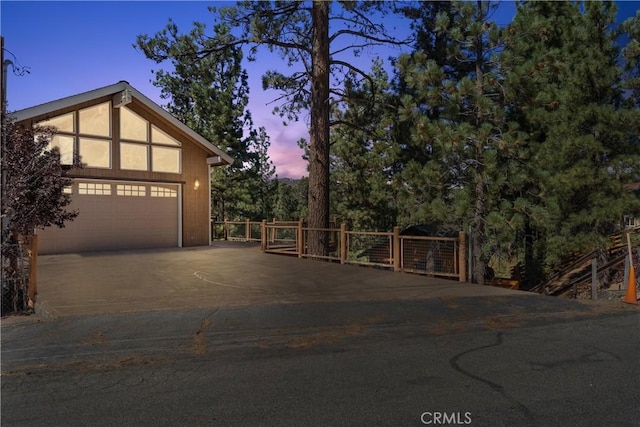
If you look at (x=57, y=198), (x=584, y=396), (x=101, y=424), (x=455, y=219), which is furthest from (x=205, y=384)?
(x=455, y=219)

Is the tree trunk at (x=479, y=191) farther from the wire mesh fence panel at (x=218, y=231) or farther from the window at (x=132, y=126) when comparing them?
the wire mesh fence panel at (x=218, y=231)

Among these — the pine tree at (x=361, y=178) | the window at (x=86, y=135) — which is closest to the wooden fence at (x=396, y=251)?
the pine tree at (x=361, y=178)

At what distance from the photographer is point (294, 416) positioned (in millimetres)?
3545

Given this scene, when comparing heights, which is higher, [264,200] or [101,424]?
[264,200]

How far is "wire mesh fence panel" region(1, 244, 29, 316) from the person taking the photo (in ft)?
23.7

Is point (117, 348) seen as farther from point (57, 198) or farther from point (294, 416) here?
point (57, 198)

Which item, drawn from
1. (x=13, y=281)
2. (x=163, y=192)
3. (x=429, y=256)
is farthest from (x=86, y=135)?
(x=429, y=256)

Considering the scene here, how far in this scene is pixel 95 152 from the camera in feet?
52.0

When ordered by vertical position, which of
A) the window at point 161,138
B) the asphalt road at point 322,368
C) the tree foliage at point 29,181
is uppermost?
the window at point 161,138

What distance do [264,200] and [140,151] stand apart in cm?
1675

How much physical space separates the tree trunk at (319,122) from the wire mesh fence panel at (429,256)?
426 centimetres

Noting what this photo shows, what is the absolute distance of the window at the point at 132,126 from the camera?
653 inches

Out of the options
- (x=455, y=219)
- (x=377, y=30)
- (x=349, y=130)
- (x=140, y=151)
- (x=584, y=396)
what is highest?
(x=377, y=30)

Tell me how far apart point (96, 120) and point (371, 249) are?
420 inches
